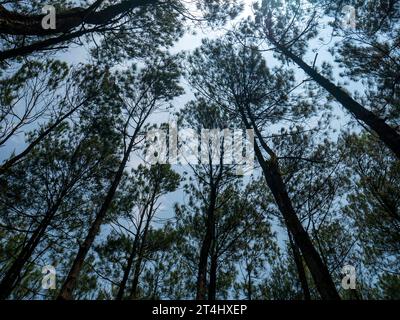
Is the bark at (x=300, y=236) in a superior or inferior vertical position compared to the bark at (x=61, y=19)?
inferior

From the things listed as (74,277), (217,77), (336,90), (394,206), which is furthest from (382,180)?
(74,277)

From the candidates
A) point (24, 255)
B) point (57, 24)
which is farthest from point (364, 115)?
point (24, 255)

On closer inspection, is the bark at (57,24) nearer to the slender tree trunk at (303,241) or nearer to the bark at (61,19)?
the bark at (61,19)

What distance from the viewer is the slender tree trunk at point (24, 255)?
7.88 m

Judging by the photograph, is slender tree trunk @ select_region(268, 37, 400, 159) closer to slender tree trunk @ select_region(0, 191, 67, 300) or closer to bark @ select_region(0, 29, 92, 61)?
bark @ select_region(0, 29, 92, 61)

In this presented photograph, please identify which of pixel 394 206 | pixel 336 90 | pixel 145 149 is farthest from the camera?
pixel 145 149

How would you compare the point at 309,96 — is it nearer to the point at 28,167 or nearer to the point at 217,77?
the point at 217,77

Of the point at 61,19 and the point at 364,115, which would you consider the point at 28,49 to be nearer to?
the point at 61,19

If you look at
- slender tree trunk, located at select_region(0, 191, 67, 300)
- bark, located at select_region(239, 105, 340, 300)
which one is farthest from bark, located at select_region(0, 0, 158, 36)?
slender tree trunk, located at select_region(0, 191, 67, 300)

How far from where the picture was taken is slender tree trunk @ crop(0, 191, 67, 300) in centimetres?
788

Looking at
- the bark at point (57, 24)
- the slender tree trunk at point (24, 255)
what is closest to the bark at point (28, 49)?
the bark at point (57, 24)

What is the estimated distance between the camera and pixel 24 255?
8.80 metres

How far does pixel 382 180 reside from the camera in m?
9.77

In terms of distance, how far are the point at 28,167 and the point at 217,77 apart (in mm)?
7610
